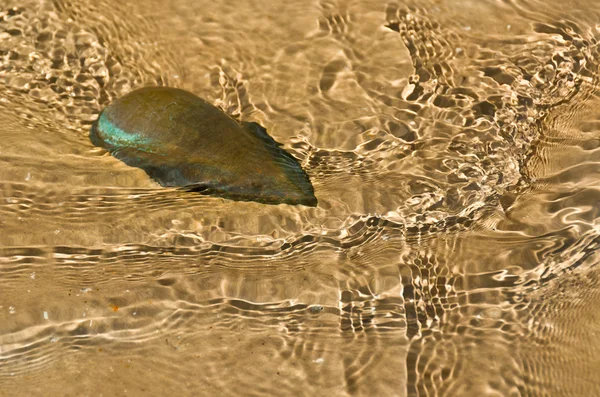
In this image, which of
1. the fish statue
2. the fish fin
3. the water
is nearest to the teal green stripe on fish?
the fish statue

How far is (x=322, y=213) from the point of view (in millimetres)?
3510

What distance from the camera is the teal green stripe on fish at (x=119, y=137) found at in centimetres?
355

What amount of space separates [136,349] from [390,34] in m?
2.66

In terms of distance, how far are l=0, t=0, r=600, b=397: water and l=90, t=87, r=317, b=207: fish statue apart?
0.10 m

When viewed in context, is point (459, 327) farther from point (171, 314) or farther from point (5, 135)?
point (5, 135)

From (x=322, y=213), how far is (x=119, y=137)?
3.98ft

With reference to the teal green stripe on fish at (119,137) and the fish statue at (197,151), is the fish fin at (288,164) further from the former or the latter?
the teal green stripe on fish at (119,137)

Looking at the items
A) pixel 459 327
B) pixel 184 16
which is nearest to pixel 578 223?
pixel 459 327

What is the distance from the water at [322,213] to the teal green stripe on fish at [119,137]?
129 millimetres

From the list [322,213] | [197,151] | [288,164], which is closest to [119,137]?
[197,151]

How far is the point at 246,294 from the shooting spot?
323cm

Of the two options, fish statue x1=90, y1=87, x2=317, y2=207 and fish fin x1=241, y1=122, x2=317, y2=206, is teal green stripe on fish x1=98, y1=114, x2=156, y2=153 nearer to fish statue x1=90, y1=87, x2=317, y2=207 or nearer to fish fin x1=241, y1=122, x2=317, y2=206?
fish statue x1=90, y1=87, x2=317, y2=207

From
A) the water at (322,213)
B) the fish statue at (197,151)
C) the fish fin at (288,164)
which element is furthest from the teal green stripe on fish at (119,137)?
the fish fin at (288,164)

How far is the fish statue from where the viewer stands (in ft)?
11.3
